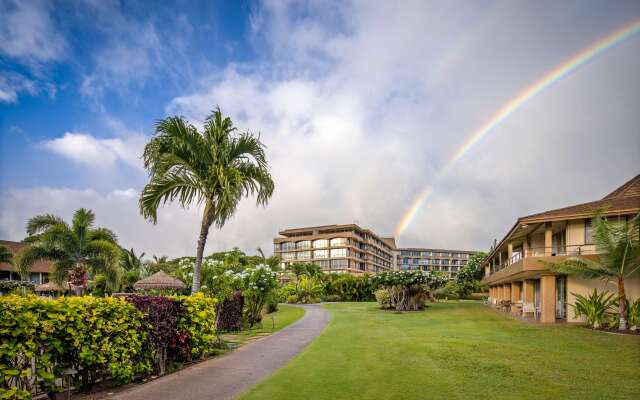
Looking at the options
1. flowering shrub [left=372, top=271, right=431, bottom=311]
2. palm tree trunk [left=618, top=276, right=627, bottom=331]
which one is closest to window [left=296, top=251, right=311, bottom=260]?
flowering shrub [left=372, top=271, right=431, bottom=311]

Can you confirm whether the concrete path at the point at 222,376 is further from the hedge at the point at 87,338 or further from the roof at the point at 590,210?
the roof at the point at 590,210

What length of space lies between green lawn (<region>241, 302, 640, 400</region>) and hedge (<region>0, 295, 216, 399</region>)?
7.92 ft

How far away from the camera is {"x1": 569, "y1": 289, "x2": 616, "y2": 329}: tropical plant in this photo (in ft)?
56.9

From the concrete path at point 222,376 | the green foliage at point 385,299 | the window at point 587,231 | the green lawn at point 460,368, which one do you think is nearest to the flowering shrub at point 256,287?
the green lawn at point 460,368

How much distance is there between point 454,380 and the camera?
7.93 m

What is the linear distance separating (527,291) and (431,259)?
377 feet

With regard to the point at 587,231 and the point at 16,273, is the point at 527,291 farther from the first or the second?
the point at 16,273

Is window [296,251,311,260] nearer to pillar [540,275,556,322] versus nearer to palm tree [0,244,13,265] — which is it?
palm tree [0,244,13,265]

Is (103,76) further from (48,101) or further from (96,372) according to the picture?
(96,372)

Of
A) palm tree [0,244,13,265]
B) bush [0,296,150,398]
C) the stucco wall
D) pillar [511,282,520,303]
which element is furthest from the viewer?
palm tree [0,244,13,265]

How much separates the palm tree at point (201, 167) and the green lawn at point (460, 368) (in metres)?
4.61

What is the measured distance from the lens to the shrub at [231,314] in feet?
52.7

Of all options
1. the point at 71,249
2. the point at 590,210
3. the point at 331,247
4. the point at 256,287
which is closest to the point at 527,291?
the point at 590,210

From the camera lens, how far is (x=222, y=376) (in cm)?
838
